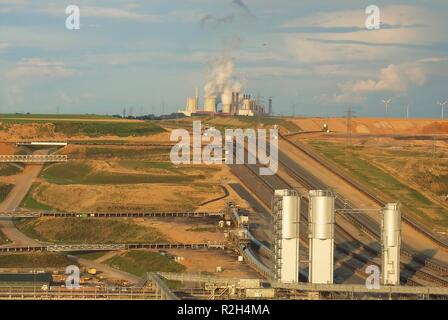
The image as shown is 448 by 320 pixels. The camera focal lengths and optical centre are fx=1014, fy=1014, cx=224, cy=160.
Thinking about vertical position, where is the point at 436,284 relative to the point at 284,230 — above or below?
below

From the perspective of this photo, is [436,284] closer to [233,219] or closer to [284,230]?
[284,230]

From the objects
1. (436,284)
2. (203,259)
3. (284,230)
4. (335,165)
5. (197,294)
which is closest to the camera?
(197,294)

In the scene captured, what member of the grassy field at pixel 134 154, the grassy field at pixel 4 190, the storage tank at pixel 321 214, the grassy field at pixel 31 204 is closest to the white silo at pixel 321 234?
the storage tank at pixel 321 214

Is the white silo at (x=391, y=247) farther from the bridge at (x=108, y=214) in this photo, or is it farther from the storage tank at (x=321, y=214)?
the bridge at (x=108, y=214)

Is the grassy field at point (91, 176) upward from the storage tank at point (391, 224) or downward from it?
upward

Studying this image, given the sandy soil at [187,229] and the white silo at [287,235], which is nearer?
the white silo at [287,235]

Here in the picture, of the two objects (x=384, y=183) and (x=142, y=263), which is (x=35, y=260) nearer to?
(x=142, y=263)

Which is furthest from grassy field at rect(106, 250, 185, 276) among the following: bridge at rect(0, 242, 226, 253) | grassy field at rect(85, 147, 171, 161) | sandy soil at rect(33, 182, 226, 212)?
grassy field at rect(85, 147, 171, 161)
